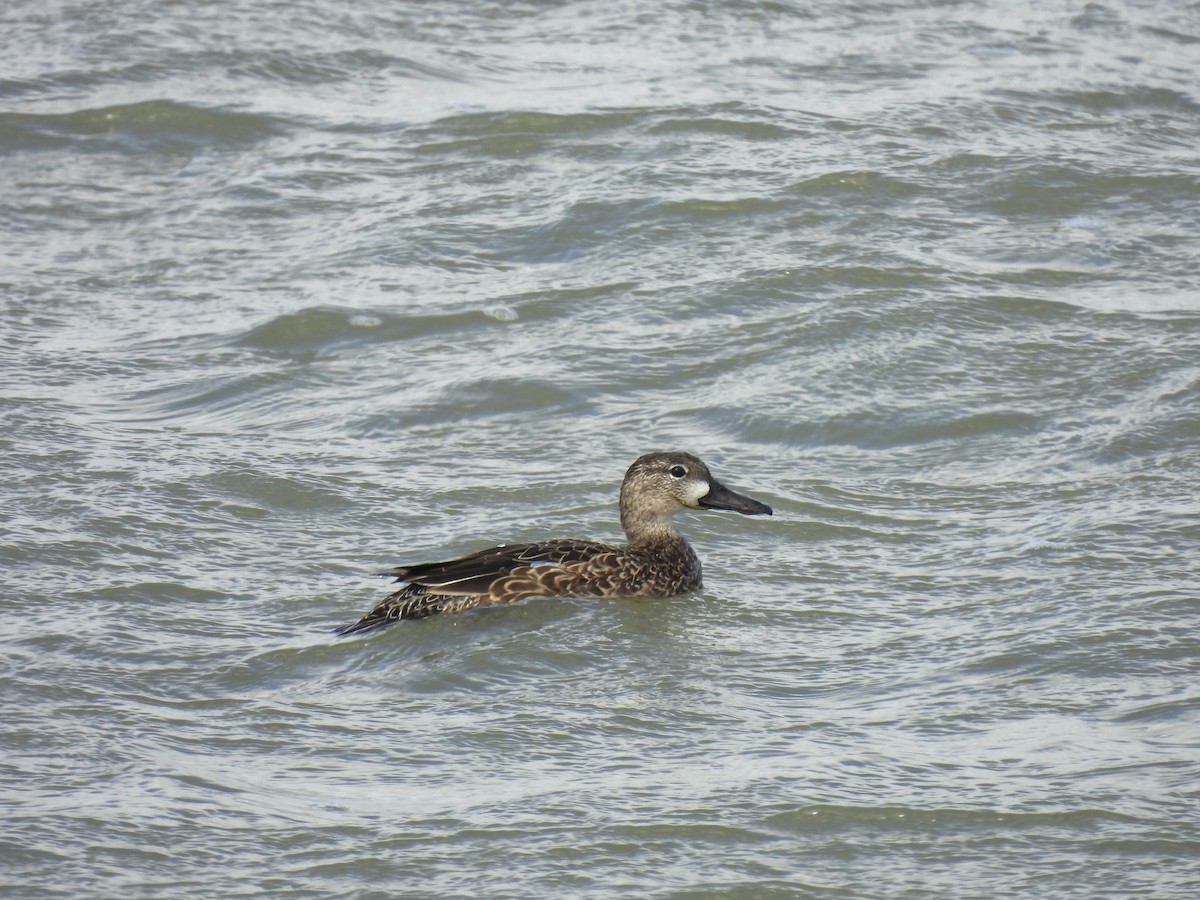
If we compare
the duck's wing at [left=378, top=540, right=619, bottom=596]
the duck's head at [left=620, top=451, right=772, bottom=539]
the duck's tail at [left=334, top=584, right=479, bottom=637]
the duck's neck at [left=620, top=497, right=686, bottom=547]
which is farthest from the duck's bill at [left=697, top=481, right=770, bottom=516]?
the duck's tail at [left=334, top=584, right=479, bottom=637]

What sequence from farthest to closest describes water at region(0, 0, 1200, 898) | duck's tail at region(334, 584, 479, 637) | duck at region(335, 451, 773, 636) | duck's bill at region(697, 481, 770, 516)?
duck's bill at region(697, 481, 770, 516)
duck at region(335, 451, 773, 636)
duck's tail at region(334, 584, 479, 637)
water at region(0, 0, 1200, 898)

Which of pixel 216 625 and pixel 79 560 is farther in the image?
pixel 79 560

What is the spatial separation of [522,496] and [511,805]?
3.11 m

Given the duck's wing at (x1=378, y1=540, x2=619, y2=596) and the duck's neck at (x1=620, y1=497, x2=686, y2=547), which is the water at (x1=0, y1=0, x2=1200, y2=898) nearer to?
the duck's wing at (x1=378, y1=540, x2=619, y2=596)

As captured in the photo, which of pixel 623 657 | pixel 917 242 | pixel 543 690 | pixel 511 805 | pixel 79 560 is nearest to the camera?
pixel 511 805

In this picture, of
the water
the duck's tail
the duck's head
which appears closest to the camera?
the water

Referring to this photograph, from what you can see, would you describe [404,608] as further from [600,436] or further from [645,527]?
Answer: [600,436]

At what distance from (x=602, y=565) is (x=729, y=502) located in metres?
0.65

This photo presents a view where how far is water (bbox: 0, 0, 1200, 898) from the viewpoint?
18.8 feet

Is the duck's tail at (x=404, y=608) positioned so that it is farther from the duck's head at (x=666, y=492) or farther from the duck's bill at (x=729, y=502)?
the duck's bill at (x=729, y=502)

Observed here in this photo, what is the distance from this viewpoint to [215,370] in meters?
10.2

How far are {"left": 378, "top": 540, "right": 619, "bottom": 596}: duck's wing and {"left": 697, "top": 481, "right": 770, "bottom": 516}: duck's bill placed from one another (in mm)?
519

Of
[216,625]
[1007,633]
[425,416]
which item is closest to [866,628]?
[1007,633]

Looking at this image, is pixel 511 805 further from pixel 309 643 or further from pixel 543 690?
pixel 309 643
